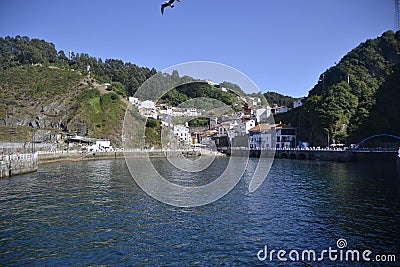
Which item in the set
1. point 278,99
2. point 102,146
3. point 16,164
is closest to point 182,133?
Answer: point 102,146

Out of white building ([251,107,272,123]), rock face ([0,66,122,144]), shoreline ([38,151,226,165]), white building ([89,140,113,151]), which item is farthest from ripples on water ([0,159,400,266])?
white building ([251,107,272,123])

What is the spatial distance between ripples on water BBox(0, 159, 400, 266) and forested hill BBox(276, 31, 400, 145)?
45954 millimetres

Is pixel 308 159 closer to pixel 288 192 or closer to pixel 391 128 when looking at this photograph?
pixel 391 128

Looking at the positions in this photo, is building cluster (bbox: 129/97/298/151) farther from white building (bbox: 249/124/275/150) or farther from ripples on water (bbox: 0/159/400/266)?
ripples on water (bbox: 0/159/400/266)

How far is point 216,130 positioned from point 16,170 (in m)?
63.8

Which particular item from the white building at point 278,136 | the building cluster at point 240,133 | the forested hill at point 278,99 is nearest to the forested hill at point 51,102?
the building cluster at point 240,133

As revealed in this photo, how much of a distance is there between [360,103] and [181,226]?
67.4 meters

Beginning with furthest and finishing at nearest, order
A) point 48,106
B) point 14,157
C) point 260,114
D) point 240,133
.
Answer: point 260,114 < point 240,133 < point 48,106 < point 14,157

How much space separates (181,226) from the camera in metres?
14.5

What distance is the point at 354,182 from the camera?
2886cm

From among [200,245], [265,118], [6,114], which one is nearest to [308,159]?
[265,118]

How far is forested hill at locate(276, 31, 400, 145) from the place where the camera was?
63.8 meters

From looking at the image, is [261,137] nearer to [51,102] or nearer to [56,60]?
[51,102]

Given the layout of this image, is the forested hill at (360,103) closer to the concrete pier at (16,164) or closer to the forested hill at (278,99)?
the concrete pier at (16,164)
